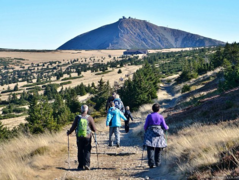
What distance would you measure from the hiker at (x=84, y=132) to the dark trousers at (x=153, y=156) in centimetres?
194

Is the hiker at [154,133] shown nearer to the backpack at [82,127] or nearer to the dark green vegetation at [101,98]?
the backpack at [82,127]

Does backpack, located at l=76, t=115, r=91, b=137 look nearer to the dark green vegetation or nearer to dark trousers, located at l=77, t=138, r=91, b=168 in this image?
dark trousers, located at l=77, t=138, r=91, b=168

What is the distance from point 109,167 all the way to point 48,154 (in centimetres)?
290

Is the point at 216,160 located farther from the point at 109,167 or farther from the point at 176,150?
the point at 109,167

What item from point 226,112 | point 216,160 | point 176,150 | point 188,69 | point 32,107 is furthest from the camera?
point 188,69

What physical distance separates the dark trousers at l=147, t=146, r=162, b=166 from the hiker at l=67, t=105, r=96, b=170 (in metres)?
1.94

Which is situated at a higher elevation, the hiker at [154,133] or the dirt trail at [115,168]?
the hiker at [154,133]

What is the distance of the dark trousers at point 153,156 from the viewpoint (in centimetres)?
877

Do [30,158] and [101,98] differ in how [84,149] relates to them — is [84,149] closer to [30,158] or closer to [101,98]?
[30,158]

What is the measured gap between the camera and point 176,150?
923 centimetres

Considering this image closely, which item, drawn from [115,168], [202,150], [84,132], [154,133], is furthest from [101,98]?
[202,150]

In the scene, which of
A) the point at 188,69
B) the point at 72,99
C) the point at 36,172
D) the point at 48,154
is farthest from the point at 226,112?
the point at 188,69

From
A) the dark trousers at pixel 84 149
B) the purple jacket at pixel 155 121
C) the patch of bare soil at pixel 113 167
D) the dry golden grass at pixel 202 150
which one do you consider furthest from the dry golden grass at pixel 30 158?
the dry golden grass at pixel 202 150

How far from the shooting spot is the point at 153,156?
8914mm
